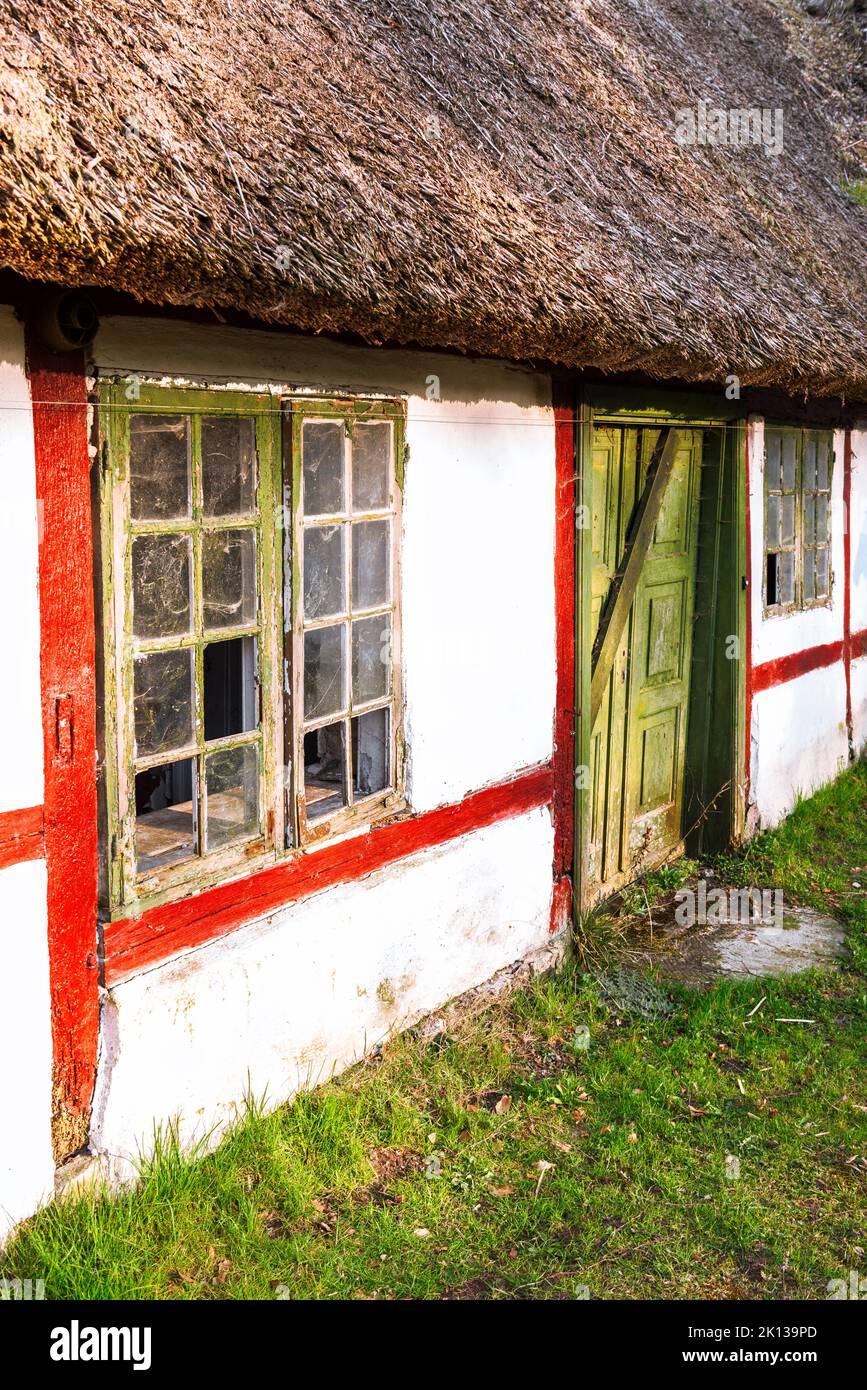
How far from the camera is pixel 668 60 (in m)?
6.36

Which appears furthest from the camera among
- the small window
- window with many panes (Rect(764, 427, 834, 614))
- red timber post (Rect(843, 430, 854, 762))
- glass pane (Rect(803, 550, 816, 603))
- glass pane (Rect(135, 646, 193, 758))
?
red timber post (Rect(843, 430, 854, 762))

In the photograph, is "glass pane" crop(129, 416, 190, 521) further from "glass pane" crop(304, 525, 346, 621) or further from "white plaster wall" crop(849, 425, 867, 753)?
"white plaster wall" crop(849, 425, 867, 753)

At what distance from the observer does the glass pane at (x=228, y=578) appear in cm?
337

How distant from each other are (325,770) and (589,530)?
1.69 meters

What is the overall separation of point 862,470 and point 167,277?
264 inches

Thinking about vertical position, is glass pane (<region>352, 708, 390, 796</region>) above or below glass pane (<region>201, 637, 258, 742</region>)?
below

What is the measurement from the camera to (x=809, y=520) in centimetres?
755

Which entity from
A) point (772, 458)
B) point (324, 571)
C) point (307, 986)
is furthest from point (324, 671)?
point (772, 458)

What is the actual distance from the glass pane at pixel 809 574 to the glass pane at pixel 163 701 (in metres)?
5.10

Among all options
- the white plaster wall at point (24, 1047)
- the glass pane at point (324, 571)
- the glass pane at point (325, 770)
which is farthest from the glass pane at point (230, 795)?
the white plaster wall at point (24, 1047)

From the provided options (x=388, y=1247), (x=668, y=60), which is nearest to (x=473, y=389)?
(x=388, y=1247)

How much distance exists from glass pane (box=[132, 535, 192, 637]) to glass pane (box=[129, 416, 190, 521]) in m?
0.07

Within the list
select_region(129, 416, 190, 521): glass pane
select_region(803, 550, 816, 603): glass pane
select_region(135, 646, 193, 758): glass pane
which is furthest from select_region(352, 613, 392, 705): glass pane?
select_region(803, 550, 816, 603): glass pane

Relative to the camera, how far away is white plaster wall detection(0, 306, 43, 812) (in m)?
2.73
